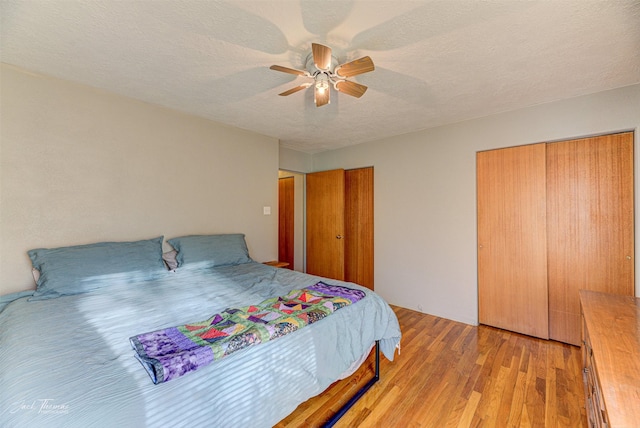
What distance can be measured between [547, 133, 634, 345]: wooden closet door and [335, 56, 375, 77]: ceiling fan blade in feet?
7.54

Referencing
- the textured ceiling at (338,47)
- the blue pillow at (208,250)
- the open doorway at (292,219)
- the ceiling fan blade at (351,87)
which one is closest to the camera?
the textured ceiling at (338,47)

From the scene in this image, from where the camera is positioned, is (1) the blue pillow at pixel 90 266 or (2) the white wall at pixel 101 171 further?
(2) the white wall at pixel 101 171

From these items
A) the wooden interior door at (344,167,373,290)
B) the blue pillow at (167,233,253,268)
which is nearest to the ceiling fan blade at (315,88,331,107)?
the blue pillow at (167,233,253,268)

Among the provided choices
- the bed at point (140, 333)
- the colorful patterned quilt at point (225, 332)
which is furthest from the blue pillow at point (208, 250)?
the colorful patterned quilt at point (225, 332)

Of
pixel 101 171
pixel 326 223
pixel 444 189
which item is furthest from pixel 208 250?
pixel 444 189

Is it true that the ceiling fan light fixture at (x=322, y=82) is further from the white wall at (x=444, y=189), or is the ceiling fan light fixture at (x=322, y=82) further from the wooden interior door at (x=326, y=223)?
the wooden interior door at (x=326, y=223)

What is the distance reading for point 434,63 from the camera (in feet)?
6.23

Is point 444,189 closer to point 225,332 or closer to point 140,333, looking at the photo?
point 225,332

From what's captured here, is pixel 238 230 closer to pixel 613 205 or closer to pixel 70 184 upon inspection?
pixel 70 184

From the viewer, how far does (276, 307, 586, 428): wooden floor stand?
163 centimetres

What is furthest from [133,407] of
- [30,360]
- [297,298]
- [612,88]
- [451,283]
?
[612,88]

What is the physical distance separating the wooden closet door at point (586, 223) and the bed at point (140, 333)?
6.27 feet

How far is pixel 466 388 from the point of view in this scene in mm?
1914

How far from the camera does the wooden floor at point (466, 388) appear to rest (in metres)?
1.63
